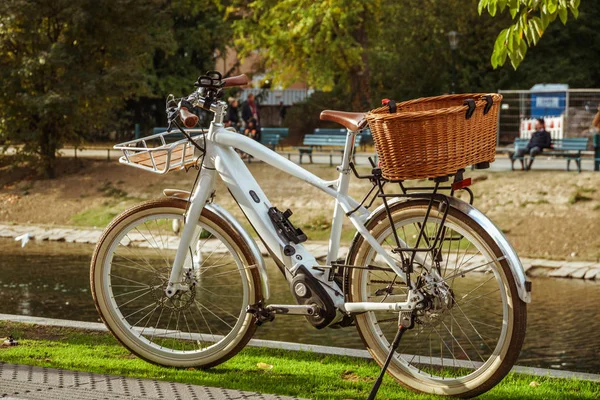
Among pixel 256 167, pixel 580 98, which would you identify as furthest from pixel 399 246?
pixel 580 98

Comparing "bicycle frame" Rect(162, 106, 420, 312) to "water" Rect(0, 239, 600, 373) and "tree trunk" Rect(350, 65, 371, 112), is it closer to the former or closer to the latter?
"water" Rect(0, 239, 600, 373)

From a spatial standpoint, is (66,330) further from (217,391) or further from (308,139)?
(308,139)

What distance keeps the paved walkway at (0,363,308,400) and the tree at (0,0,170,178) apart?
16.8 metres

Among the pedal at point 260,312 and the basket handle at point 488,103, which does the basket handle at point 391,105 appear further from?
the pedal at point 260,312

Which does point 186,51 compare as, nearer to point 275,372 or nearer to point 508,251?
point 275,372

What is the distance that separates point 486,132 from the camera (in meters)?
5.14

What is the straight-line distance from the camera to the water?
29.2 ft

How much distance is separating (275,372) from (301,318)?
14.5ft

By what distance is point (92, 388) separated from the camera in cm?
523

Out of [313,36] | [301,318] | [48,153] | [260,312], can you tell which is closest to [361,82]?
[313,36]

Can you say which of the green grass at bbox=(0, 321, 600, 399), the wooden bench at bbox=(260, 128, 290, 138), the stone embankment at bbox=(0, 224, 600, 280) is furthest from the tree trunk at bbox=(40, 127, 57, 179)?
the green grass at bbox=(0, 321, 600, 399)

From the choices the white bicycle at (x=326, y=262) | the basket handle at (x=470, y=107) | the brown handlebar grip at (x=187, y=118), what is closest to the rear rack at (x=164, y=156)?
the white bicycle at (x=326, y=262)

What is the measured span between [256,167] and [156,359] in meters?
15.6

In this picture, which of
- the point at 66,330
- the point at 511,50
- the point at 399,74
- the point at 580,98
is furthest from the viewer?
the point at 399,74
